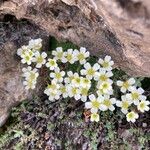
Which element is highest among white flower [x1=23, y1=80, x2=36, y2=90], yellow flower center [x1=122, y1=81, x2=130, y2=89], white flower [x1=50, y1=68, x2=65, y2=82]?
yellow flower center [x1=122, y1=81, x2=130, y2=89]

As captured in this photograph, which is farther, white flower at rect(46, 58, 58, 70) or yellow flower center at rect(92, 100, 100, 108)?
white flower at rect(46, 58, 58, 70)

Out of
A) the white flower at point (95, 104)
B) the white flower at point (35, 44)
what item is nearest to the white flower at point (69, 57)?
the white flower at point (35, 44)

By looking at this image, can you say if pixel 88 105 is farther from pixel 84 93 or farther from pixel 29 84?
pixel 29 84

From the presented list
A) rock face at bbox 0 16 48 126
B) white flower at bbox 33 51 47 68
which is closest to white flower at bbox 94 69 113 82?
white flower at bbox 33 51 47 68

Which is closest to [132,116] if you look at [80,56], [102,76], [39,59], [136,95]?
[136,95]

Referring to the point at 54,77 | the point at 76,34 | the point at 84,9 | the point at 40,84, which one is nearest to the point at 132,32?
the point at 84,9

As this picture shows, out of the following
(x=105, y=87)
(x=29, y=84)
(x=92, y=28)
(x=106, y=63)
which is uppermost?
(x=92, y=28)

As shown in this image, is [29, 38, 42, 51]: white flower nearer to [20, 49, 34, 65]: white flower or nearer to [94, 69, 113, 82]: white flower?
[20, 49, 34, 65]: white flower
